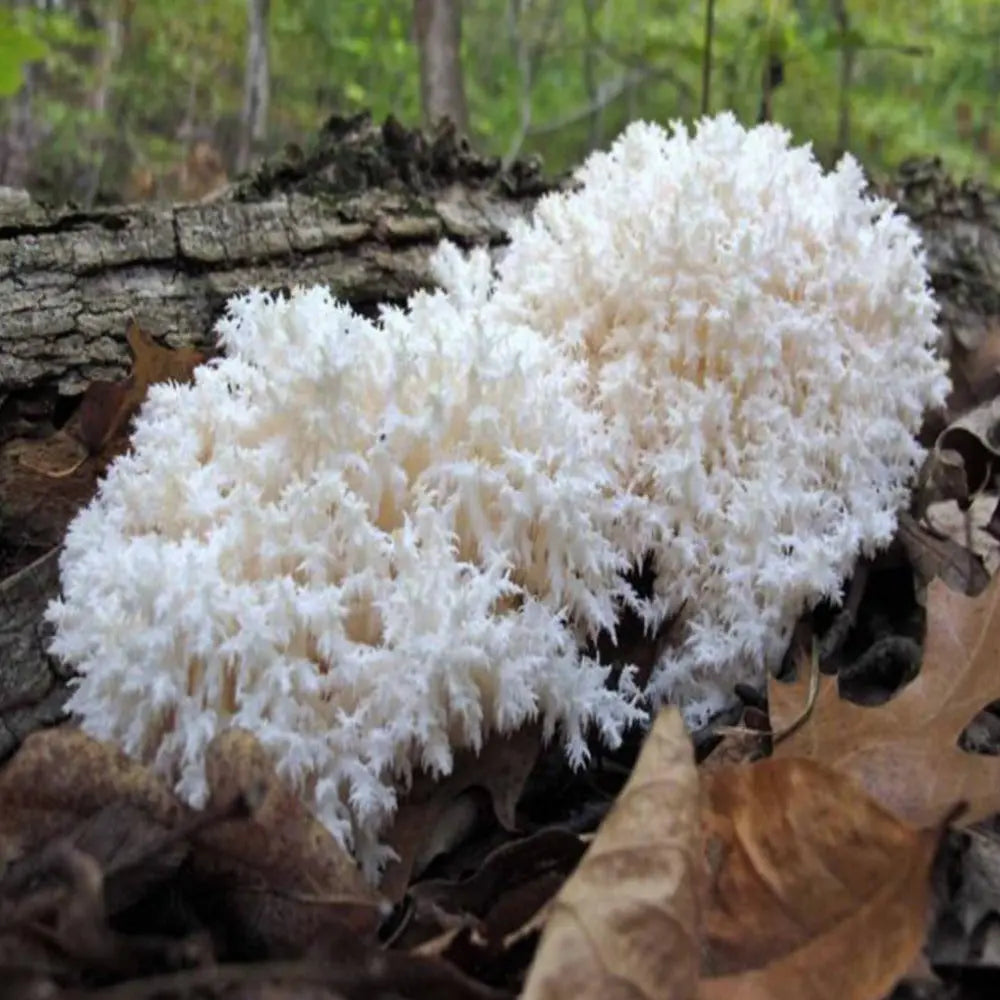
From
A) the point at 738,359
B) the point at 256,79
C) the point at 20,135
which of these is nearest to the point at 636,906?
the point at 738,359

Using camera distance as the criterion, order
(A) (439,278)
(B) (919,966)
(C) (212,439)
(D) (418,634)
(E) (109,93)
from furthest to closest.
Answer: (E) (109,93)
(A) (439,278)
(C) (212,439)
(D) (418,634)
(B) (919,966)

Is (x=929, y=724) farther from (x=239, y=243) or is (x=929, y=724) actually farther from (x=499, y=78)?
(x=499, y=78)

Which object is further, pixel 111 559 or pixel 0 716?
pixel 0 716

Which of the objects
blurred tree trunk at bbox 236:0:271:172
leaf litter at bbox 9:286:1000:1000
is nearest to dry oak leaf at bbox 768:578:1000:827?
leaf litter at bbox 9:286:1000:1000

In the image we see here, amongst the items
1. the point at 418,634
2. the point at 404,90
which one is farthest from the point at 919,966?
the point at 404,90

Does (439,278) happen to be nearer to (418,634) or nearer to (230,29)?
(418,634)

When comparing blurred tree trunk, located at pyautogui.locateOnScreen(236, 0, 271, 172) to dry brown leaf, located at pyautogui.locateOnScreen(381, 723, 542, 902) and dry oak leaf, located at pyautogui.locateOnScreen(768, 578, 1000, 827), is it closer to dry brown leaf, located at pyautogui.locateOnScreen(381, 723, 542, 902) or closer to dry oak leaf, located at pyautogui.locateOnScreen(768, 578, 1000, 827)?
dry brown leaf, located at pyautogui.locateOnScreen(381, 723, 542, 902)

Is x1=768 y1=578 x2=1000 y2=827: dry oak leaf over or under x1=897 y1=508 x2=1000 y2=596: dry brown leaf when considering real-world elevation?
over
